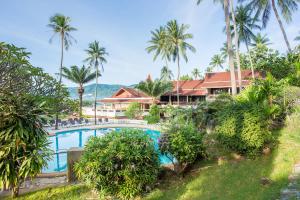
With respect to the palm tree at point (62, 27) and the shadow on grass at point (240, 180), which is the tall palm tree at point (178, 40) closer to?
the palm tree at point (62, 27)

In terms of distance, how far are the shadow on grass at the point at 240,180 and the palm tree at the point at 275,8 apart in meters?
17.5

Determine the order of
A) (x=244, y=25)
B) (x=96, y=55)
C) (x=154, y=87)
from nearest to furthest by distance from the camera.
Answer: (x=244, y=25), (x=154, y=87), (x=96, y=55)

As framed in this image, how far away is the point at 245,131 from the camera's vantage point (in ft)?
18.8

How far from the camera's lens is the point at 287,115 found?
27.3 ft

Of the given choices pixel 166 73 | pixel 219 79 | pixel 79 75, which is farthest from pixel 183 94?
pixel 79 75

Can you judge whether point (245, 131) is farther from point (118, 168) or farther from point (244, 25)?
point (244, 25)

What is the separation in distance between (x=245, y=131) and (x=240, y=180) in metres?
1.38

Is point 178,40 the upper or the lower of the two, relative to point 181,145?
upper

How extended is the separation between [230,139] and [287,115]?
3963 millimetres

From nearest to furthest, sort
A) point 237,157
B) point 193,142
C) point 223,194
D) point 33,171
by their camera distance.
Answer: point 223,194 < point 33,171 < point 193,142 < point 237,157

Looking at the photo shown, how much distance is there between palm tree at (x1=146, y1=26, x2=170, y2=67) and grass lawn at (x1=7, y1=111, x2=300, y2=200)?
28.2 meters

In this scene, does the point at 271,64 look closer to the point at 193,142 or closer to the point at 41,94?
the point at 193,142

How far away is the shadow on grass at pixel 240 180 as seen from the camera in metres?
4.33

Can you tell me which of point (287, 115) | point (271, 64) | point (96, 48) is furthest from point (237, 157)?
point (96, 48)
